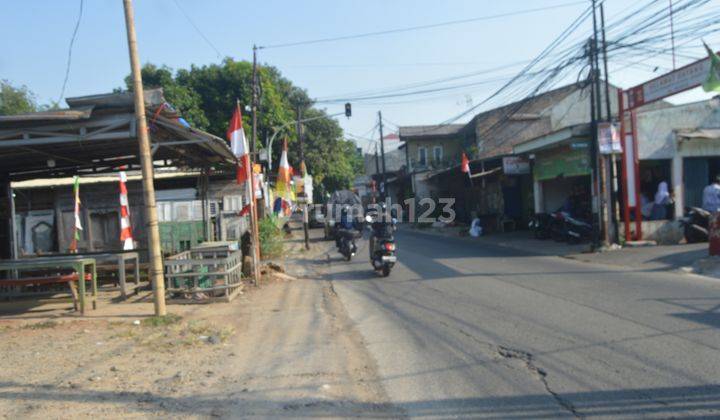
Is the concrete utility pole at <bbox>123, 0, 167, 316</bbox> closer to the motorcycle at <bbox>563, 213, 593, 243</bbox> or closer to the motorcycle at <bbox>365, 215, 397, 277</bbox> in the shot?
the motorcycle at <bbox>365, 215, 397, 277</bbox>

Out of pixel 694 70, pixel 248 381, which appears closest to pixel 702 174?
pixel 694 70

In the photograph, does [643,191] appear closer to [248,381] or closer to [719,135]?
[719,135]

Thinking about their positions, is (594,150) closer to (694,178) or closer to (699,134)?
(699,134)

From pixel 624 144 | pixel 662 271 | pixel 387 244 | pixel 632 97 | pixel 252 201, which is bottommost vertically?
pixel 662 271

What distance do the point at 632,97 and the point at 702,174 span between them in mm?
4378

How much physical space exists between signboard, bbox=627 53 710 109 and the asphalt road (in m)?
5.12

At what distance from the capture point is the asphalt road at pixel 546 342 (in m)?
4.74

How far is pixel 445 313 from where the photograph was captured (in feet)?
28.1

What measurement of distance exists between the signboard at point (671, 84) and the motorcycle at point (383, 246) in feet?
26.3

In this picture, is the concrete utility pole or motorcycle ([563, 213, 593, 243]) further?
motorcycle ([563, 213, 593, 243])

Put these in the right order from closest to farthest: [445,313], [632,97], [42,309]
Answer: [445,313], [42,309], [632,97]

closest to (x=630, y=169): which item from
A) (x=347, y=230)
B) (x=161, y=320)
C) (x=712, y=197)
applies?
(x=712, y=197)

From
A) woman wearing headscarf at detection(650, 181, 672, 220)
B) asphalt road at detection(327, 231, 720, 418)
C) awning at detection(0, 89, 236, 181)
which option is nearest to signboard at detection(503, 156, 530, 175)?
woman wearing headscarf at detection(650, 181, 672, 220)

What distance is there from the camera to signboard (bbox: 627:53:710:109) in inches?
518
